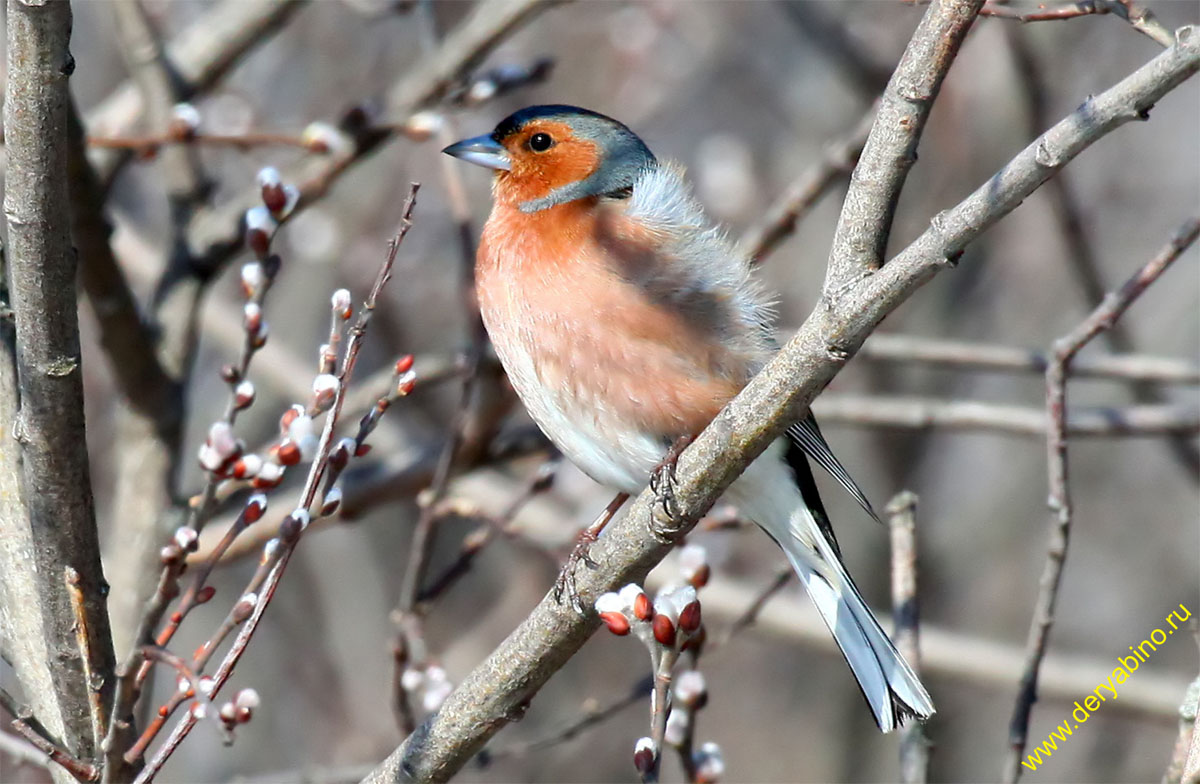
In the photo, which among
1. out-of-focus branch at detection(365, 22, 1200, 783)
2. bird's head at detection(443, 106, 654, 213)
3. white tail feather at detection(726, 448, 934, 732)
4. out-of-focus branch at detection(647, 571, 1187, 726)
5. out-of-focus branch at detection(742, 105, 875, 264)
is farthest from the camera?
out-of-focus branch at detection(647, 571, 1187, 726)

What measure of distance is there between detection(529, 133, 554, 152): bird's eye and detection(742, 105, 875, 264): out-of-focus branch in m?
0.76

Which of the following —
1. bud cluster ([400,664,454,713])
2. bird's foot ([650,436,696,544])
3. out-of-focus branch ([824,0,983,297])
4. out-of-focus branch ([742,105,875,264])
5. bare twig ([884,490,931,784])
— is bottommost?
bud cluster ([400,664,454,713])

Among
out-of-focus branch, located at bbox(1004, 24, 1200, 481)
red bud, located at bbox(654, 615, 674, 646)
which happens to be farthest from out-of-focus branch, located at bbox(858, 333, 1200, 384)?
red bud, located at bbox(654, 615, 674, 646)

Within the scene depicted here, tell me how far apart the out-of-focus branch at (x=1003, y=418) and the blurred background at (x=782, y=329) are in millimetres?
989

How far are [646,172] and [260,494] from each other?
7.12 ft

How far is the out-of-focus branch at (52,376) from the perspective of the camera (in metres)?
2.20

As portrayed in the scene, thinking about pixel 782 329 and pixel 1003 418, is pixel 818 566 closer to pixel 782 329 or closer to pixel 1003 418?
pixel 1003 418

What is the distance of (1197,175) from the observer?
8.12 meters

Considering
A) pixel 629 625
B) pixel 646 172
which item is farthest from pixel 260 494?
pixel 646 172

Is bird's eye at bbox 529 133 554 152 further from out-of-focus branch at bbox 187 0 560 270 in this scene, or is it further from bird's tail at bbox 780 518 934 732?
bird's tail at bbox 780 518 934 732

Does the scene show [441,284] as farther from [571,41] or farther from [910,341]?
[910,341]

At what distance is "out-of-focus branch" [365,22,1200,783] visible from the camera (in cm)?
194

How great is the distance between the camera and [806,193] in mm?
4523

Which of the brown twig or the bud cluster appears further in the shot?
the bud cluster
